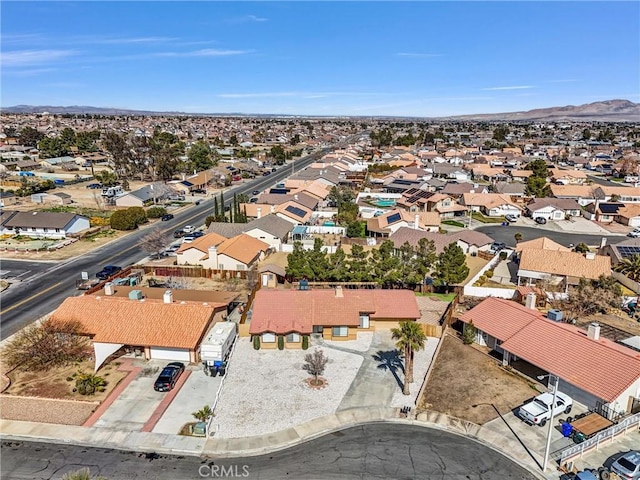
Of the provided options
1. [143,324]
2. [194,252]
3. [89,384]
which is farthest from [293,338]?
[194,252]

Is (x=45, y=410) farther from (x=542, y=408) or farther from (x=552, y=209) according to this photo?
(x=552, y=209)

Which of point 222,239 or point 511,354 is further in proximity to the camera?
point 222,239

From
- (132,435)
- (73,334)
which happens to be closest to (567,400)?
(132,435)

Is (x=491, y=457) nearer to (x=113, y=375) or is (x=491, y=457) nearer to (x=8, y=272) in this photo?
(x=113, y=375)

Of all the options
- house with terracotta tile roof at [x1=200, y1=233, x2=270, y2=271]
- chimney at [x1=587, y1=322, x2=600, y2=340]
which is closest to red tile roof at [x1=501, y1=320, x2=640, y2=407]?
chimney at [x1=587, y1=322, x2=600, y2=340]

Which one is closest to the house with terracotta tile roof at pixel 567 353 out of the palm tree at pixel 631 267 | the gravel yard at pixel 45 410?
the palm tree at pixel 631 267
